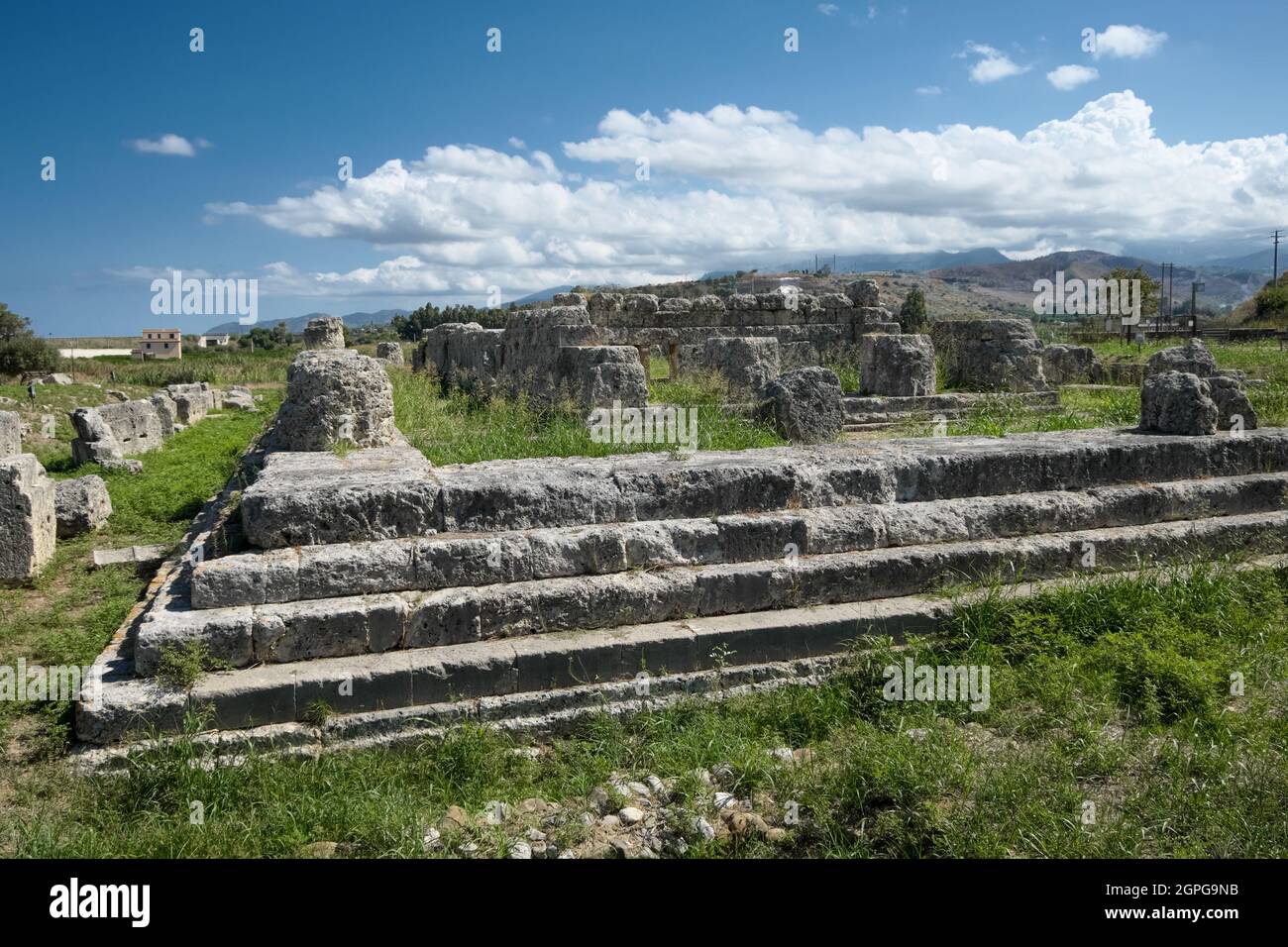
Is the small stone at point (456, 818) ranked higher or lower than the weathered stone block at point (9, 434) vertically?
lower

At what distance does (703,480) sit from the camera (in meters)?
5.72

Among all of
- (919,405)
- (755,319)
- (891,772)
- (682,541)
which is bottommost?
(891,772)

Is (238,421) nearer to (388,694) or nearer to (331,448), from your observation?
(331,448)

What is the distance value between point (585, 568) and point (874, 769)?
6.71 ft

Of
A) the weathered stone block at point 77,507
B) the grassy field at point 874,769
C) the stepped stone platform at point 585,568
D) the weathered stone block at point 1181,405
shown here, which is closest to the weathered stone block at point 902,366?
the weathered stone block at point 1181,405

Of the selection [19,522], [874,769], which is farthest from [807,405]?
[19,522]

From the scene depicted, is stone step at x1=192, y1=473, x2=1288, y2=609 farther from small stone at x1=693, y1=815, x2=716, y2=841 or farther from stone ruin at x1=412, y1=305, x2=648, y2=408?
stone ruin at x1=412, y1=305, x2=648, y2=408

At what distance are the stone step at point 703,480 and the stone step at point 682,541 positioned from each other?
0.39ft

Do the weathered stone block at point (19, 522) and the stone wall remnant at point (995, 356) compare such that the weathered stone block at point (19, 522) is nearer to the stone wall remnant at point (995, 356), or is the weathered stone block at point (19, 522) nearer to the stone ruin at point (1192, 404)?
the stone ruin at point (1192, 404)

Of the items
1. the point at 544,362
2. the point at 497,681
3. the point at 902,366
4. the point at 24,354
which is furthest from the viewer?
the point at 24,354

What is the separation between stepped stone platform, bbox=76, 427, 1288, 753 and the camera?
440cm

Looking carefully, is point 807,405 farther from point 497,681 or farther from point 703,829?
point 703,829

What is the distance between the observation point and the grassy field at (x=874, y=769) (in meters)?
3.54

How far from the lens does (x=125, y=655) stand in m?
4.57
